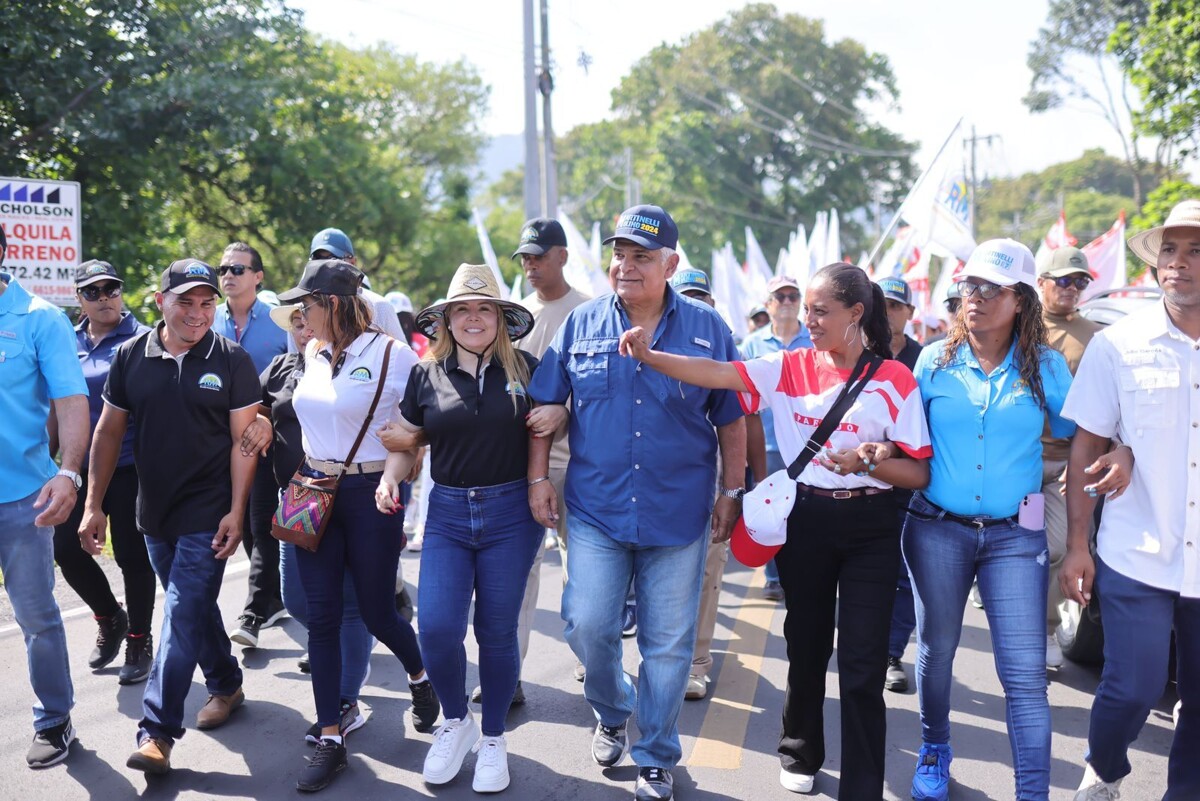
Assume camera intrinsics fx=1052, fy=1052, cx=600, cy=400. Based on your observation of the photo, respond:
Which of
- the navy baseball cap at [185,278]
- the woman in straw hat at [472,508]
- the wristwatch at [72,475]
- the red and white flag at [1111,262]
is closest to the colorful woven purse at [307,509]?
the woman in straw hat at [472,508]

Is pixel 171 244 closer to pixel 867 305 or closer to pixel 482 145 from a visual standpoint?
pixel 867 305

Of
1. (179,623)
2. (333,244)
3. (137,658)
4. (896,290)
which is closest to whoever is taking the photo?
(179,623)

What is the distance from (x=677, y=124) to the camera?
4403 centimetres

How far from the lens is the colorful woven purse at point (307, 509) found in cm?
411

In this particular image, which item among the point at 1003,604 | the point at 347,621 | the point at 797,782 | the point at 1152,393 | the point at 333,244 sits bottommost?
the point at 797,782

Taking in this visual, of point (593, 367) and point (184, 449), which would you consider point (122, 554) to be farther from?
point (593, 367)

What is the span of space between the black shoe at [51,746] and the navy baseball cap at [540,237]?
285 centimetres

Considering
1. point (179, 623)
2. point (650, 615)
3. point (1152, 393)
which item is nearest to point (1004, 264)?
point (1152, 393)

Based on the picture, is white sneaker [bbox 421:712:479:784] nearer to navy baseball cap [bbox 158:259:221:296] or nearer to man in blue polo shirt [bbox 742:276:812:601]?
navy baseball cap [bbox 158:259:221:296]

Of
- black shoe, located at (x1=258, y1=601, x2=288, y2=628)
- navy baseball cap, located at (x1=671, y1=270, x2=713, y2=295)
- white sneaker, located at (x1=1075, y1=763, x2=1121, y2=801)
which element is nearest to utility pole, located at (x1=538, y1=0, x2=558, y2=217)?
navy baseball cap, located at (x1=671, y1=270, x2=713, y2=295)

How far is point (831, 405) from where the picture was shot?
12.2 feet

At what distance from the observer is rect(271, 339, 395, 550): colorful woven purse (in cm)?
411

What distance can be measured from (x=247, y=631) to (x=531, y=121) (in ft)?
36.0

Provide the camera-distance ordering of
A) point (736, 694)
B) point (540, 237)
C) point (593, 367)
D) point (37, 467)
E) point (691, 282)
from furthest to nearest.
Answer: point (691, 282), point (736, 694), point (540, 237), point (37, 467), point (593, 367)
